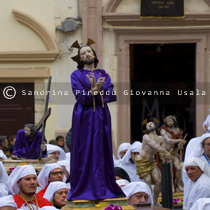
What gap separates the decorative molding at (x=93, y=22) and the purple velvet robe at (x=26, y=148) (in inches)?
205

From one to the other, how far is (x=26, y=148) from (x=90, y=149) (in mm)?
5374

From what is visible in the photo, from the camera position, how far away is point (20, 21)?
16359mm

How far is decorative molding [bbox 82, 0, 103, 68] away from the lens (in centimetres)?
1612

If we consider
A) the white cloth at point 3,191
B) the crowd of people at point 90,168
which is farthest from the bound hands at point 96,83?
the white cloth at point 3,191

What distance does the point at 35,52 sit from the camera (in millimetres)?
16297

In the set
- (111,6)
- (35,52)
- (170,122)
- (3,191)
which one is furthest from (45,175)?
(111,6)

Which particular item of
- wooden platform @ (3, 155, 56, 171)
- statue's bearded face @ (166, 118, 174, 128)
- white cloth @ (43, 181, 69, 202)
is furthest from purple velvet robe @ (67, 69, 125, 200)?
statue's bearded face @ (166, 118, 174, 128)

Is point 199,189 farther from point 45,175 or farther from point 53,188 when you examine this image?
point 45,175

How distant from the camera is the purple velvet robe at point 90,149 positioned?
5953 millimetres

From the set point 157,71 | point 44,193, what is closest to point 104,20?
point 157,71

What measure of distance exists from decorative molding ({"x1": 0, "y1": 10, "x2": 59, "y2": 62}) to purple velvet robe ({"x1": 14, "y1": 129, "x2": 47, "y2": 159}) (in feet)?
16.8

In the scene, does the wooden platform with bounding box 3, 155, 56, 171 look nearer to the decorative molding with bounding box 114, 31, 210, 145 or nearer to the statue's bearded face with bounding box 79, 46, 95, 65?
the statue's bearded face with bounding box 79, 46, 95, 65

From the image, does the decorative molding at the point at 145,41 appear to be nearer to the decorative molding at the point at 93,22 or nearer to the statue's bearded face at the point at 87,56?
the decorative molding at the point at 93,22

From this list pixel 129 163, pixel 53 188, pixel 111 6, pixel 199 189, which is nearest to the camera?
pixel 199 189
